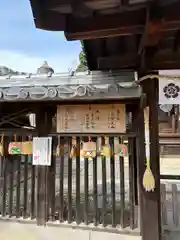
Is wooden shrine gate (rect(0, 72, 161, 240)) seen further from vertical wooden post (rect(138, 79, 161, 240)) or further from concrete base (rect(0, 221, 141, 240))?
concrete base (rect(0, 221, 141, 240))

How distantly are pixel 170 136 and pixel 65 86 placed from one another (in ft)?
7.51

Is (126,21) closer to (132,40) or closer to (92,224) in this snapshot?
(132,40)

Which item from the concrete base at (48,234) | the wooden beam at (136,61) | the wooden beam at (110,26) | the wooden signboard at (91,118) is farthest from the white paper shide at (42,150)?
the wooden beam at (110,26)

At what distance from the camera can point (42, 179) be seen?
4988 mm

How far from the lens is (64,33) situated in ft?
9.66

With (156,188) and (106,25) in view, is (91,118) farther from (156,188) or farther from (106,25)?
(106,25)

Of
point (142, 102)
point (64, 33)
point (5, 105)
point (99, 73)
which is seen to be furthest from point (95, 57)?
point (5, 105)

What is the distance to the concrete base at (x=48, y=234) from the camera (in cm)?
474

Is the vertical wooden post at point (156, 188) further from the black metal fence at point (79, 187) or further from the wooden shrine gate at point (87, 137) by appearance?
the black metal fence at point (79, 187)

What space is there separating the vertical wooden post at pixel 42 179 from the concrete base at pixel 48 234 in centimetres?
19

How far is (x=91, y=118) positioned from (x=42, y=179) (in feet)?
5.00

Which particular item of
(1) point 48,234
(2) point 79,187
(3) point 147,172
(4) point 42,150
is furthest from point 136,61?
(1) point 48,234

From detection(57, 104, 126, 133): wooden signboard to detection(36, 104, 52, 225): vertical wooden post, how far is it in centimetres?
30

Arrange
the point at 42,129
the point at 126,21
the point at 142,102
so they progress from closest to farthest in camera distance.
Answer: the point at 126,21, the point at 142,102, the point at 42,129
